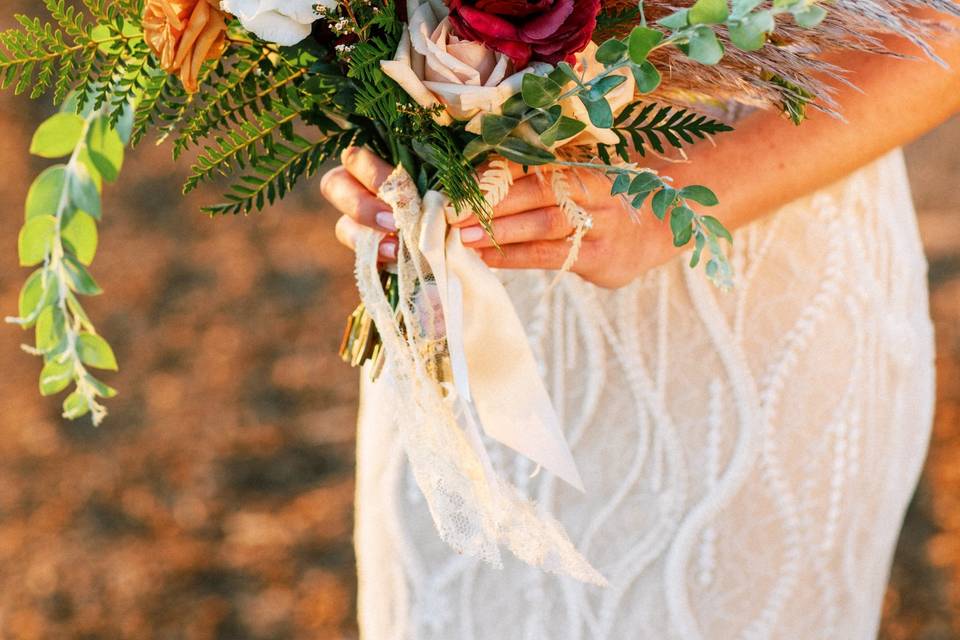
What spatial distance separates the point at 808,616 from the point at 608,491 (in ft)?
1.06

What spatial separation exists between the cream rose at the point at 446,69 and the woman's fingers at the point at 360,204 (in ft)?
0.72

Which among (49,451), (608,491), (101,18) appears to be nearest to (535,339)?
(608,491)

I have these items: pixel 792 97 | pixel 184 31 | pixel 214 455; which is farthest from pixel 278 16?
pixel 214 455

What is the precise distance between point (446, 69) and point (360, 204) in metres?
0.28

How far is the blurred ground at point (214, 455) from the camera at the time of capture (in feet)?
11.0

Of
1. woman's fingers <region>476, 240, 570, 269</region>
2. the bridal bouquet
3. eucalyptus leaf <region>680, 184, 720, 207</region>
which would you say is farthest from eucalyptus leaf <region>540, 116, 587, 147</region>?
woman's fingers <region>476, 240, 570, 269</region>

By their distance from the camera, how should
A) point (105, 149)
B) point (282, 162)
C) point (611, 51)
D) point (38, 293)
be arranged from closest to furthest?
point (611, 51), point (282, 162), point (105, 149), point (38, 293)

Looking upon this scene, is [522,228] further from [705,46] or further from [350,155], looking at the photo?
[705,46]

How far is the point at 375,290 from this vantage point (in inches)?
46.0

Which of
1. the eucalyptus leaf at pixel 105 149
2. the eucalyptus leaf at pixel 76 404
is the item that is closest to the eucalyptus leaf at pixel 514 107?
the eucalyptus leaf at pixel 105 149

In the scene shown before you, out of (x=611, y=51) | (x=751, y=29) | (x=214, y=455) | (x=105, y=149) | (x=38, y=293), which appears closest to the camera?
(x=751, y=29)

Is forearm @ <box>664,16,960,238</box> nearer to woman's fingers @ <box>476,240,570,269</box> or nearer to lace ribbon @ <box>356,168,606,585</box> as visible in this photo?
woman's fingers @ <box>476,240,570,269</box>

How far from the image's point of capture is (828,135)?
1.26 metres

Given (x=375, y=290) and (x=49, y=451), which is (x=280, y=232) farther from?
(x=375, y=290)
